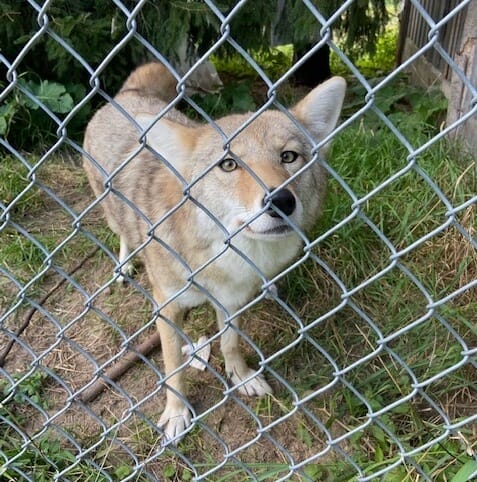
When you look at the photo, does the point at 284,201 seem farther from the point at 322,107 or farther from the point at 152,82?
the point at 152,82

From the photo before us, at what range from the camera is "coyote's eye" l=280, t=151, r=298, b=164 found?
2104 millimetres

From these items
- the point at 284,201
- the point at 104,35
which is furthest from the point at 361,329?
the point at 104,35

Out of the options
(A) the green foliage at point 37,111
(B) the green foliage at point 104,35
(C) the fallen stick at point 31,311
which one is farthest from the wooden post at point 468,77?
(A) the green foliage at point 37,111

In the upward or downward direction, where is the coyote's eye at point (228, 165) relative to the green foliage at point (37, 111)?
upward

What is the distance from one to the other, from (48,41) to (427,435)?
374 centimetres

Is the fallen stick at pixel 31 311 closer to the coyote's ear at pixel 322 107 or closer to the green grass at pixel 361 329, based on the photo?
the green grass at pixel 361 329

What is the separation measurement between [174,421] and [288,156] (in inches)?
50.9

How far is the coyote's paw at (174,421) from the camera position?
2466 millimetres

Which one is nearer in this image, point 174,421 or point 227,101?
point 174,421

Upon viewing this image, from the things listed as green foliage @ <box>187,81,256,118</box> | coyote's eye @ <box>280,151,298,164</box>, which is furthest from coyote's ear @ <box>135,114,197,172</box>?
green foliage @ <box>187,81,256,118</box>

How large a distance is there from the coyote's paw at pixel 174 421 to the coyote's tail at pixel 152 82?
1943mm

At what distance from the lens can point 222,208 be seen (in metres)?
2.05

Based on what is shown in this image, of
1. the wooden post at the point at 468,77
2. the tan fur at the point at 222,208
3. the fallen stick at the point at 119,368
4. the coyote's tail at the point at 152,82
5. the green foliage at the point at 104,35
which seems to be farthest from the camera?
the green foliage at the point at 104,35

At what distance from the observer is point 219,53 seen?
495 centimetres
